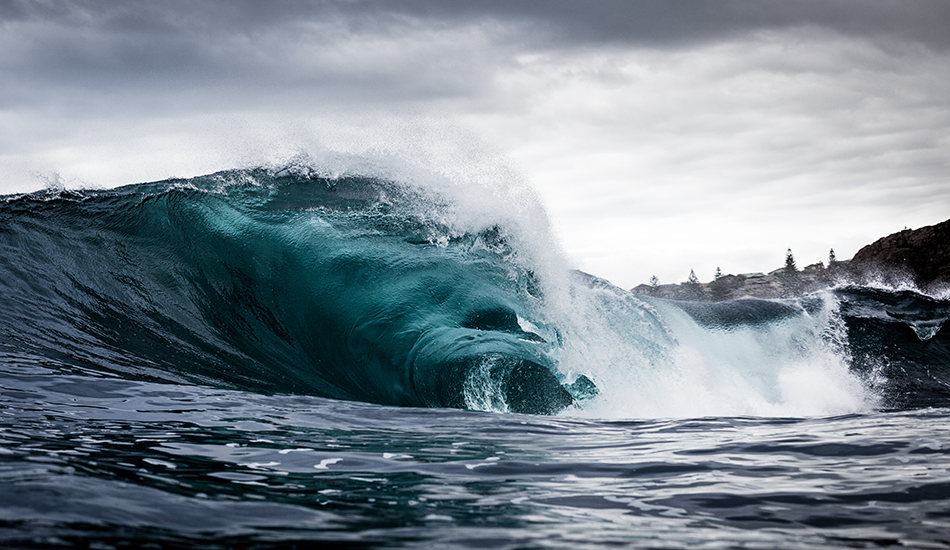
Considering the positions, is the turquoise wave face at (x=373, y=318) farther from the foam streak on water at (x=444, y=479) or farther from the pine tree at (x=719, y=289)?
the pine tree at (x=719, y=289)

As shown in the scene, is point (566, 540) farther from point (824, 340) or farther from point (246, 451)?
point (824, 340)

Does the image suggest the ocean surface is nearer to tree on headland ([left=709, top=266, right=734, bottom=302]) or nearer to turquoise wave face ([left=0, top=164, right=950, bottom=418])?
turquoise wave face ([left=0, top=164, right=950, bottom=418])

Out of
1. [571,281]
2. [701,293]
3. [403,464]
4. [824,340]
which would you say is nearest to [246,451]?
[403,464]

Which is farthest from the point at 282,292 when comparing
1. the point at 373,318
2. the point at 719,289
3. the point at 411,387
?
the point at 719,289

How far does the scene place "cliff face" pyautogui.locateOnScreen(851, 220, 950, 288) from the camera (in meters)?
20.5

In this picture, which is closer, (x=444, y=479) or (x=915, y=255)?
(x=444, y=479)

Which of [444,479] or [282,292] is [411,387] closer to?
[282,292]

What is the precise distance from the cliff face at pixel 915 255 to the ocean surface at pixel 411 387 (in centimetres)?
859

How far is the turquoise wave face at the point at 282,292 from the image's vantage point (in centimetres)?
683

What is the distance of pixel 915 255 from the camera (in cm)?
2134

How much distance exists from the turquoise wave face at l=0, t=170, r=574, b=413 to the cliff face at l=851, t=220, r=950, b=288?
653 inches

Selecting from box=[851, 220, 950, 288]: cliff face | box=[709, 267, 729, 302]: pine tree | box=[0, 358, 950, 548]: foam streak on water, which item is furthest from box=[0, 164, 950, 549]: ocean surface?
box=[709, 267, 729, 302]: pine tree

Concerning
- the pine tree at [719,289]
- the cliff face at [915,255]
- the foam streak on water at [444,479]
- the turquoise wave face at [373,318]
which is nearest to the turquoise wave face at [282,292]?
the turquoise wave face at [373,318]

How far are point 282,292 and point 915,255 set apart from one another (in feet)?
67.5
